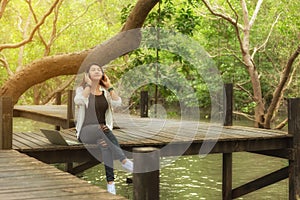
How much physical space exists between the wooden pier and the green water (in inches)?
39.2

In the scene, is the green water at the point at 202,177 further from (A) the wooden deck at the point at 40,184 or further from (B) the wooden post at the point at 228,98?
(A) the wooden deck at the point at 40,184

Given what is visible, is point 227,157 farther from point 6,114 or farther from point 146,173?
point 146,173

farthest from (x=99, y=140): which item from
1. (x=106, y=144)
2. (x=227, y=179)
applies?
(x=227, y=179)

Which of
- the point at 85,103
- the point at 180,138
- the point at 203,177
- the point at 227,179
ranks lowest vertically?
the point at 203,177

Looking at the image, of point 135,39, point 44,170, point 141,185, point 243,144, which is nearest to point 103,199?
point 141,185

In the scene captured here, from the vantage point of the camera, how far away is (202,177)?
12102 mm

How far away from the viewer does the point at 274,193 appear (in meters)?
10.5

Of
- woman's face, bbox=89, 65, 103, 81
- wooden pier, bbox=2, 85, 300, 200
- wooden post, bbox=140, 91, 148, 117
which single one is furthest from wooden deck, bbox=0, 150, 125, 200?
wooden post, bbox=140, 91, 148, 117

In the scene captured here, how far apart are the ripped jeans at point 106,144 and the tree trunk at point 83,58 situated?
2.75 meters

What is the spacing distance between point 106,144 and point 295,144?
330 cm

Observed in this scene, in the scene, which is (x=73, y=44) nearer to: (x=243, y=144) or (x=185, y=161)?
(x=185, y=161)

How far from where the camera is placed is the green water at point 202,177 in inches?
401

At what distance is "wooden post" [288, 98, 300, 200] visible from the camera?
26.9ft

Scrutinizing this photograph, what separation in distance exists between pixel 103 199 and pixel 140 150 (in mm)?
501
